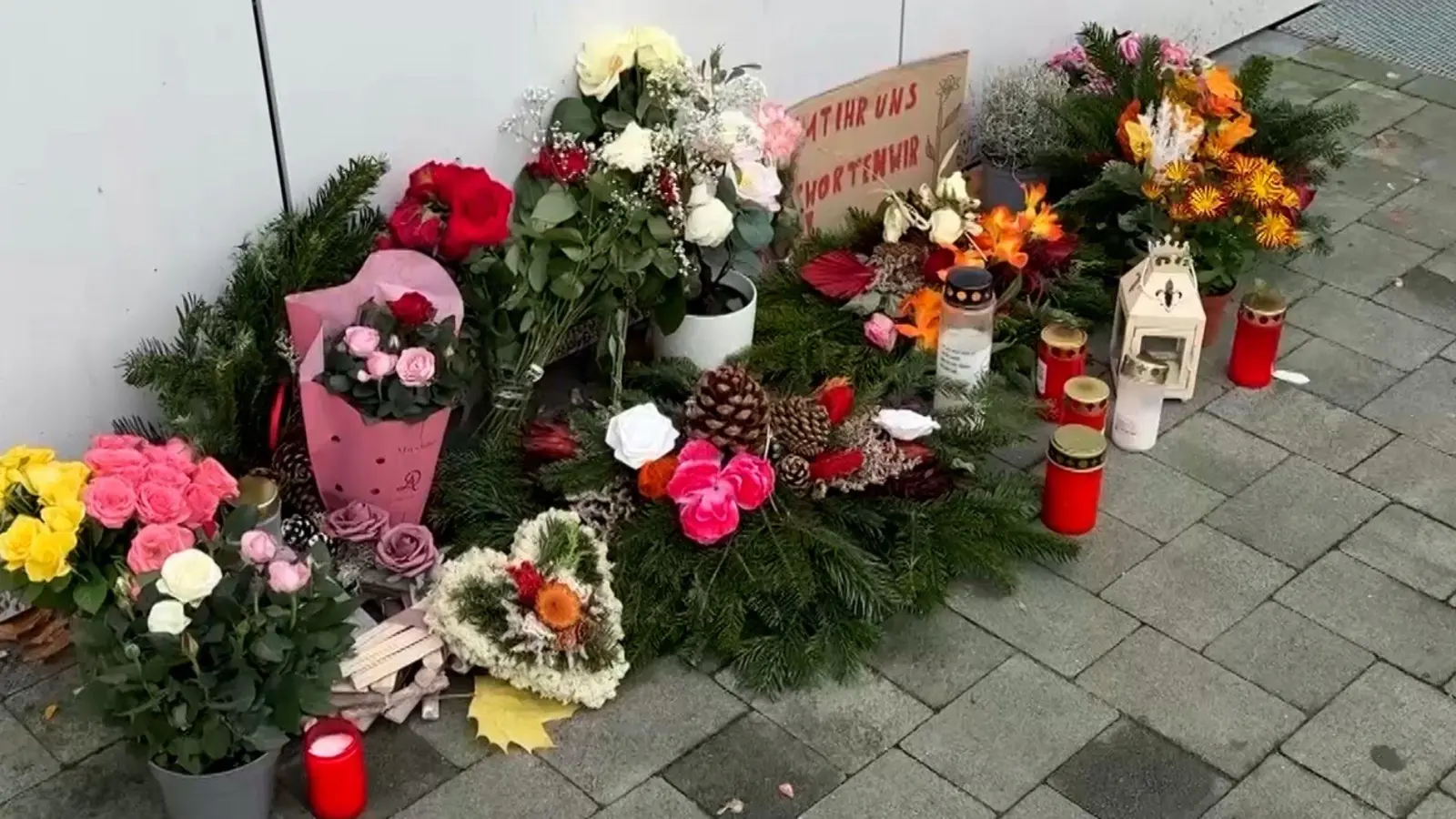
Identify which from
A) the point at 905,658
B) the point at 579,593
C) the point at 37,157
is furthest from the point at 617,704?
the point at 37,157

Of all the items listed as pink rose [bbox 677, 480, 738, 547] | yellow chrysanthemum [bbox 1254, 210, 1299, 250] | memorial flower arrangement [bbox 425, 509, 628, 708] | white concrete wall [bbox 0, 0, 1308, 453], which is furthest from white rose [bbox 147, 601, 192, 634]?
yellow chrysanthemum [bbox 1254, 210, 1299, 250]

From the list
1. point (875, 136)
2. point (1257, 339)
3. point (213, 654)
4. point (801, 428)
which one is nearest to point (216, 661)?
point (213, 654)

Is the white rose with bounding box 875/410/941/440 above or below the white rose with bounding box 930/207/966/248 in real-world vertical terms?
below

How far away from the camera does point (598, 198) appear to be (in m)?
2.88

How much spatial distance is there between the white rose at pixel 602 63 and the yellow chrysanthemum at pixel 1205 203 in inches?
44.5

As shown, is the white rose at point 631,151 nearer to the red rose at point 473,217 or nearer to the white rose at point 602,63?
the white rose at point 602,63

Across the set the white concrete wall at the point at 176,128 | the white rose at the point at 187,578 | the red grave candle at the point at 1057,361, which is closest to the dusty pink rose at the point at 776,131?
the white concrete wall at the point at 176,128

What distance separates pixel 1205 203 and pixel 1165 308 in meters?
0.30

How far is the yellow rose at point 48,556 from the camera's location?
2.15 metres

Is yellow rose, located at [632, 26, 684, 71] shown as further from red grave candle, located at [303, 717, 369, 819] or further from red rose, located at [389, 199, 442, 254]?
red grave candle, located at [303, 717, 369, 819]

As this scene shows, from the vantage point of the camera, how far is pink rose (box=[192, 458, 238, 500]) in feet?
7.57

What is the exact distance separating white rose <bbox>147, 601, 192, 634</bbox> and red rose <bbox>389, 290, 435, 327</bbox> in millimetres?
631

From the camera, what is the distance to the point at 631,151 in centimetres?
290

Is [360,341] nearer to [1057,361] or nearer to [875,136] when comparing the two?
[1057,361]
